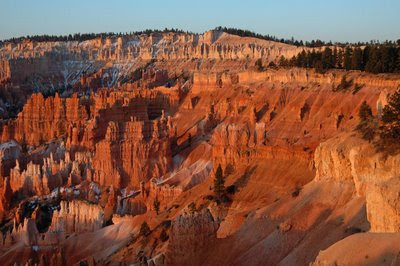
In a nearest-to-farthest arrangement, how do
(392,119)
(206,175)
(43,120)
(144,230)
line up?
1. (392,119)
2. (144,230)
3. (206,175)
4. (43,120)

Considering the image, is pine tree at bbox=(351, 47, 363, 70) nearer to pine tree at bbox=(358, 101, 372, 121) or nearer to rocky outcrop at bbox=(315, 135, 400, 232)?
pine tree at bbox=(358, 101, 372, 121)

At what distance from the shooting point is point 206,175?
5122 cm

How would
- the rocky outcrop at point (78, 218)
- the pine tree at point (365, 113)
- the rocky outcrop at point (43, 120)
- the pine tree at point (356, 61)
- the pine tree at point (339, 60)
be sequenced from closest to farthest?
the pine tree at point (365, 113) → the rocky outcrop at point (78, 218) → the pine tree at point (356, 61) → the pine tree at point (339, 60) → the rocky outcrop at point (43, 120)

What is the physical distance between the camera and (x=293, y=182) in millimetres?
36156

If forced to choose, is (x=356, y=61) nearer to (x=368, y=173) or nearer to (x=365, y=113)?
(x=365, y=113)

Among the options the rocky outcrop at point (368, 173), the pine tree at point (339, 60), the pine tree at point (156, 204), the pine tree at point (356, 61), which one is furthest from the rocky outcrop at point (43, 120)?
the rocky outcrop at point (368, 173)

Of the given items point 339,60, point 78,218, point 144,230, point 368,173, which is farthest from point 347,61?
point 368,173

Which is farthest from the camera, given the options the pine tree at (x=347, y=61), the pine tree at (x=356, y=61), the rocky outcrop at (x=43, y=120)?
the rocky outcrop at (x=43, y=120)

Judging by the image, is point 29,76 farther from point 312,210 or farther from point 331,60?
point 312,210

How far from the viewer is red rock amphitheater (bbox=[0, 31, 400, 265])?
26.2m

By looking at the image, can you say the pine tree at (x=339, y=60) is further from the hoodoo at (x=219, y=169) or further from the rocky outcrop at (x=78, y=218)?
the rocky outcrop at (x=78, y=218)

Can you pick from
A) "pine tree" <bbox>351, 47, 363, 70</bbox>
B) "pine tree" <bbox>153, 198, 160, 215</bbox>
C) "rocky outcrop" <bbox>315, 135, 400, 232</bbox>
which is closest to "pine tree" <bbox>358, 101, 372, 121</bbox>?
"rocky outcrop" <bbox>315, 135, 400, 232</bbox>

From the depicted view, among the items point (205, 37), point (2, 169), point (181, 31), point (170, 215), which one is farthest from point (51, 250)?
point (181, 31)

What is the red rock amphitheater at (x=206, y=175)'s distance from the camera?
1032 inches
